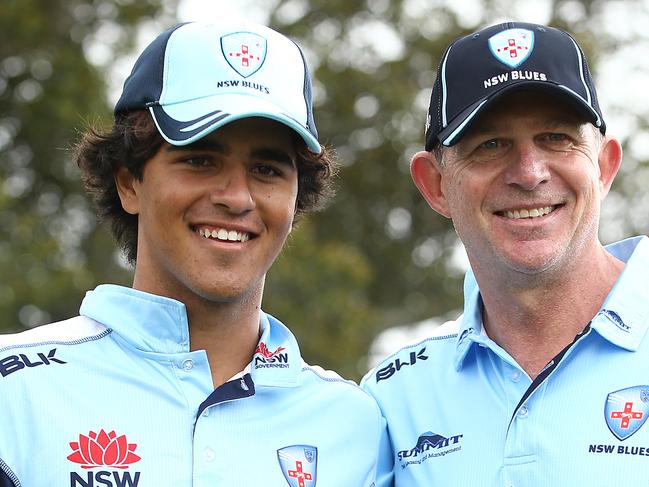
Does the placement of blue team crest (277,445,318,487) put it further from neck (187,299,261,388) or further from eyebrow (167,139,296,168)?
eyebrow (167,139,296,168)

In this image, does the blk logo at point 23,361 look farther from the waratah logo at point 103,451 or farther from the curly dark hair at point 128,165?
the curly dark hair at point 128,165

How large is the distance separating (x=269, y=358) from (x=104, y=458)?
0.70 meters

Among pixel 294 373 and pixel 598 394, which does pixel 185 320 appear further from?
pixel 598 394

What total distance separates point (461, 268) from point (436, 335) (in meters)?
15.7

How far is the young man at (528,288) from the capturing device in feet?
12.8

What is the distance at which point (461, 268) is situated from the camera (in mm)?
→ 20281

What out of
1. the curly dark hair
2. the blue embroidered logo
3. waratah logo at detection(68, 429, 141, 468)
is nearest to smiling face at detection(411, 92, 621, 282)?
the blue embroidered logo

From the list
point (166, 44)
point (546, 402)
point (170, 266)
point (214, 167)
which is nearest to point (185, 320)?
point (170, 266)

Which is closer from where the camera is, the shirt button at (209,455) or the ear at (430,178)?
the shirt button at (209,455)

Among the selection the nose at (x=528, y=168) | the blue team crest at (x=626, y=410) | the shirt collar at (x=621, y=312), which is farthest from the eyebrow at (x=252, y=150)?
the blue team crest at (x=626, y=410)

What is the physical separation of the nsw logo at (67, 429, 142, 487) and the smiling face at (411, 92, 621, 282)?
1.37 metres

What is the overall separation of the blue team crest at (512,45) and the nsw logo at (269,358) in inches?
47.9

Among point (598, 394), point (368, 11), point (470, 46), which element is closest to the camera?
point (598, 394)

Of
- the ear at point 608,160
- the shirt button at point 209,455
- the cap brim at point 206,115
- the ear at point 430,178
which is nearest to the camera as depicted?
the shirt button at point 209,455
